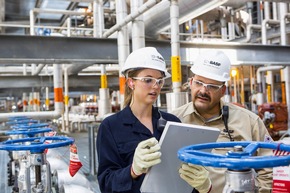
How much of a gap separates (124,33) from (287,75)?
4.86m

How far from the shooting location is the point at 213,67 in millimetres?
1892

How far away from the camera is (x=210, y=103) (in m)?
1.89

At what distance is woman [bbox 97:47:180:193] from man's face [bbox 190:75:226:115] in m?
0.34

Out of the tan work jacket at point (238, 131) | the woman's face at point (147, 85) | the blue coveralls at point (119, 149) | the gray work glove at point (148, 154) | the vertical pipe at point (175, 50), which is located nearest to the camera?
the gray work glove at point (148, 154)

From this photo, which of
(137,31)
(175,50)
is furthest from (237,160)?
(137,31)

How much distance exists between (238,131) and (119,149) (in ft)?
2.45

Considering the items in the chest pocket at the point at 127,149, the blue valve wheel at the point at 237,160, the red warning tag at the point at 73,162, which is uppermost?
the blue valve wheel at the point at 237,160

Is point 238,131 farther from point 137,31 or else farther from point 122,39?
point 122,39

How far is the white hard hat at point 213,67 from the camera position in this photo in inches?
73.7

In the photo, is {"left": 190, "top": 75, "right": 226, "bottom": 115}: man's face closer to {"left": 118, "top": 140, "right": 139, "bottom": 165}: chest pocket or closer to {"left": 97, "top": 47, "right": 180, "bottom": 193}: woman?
{"left": 97, "top": 47, "right": 180, "bottom": 193}: woman

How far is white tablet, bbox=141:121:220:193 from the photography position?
4.19 ft

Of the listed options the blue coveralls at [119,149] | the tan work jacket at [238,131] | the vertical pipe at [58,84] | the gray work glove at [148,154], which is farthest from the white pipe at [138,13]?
the vertical pipe at [58,84]

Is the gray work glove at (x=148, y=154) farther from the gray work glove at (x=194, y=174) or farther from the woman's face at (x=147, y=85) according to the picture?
the woman's face at (x=147, y=85)

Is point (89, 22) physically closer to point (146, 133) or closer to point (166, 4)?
point (166, 4)
